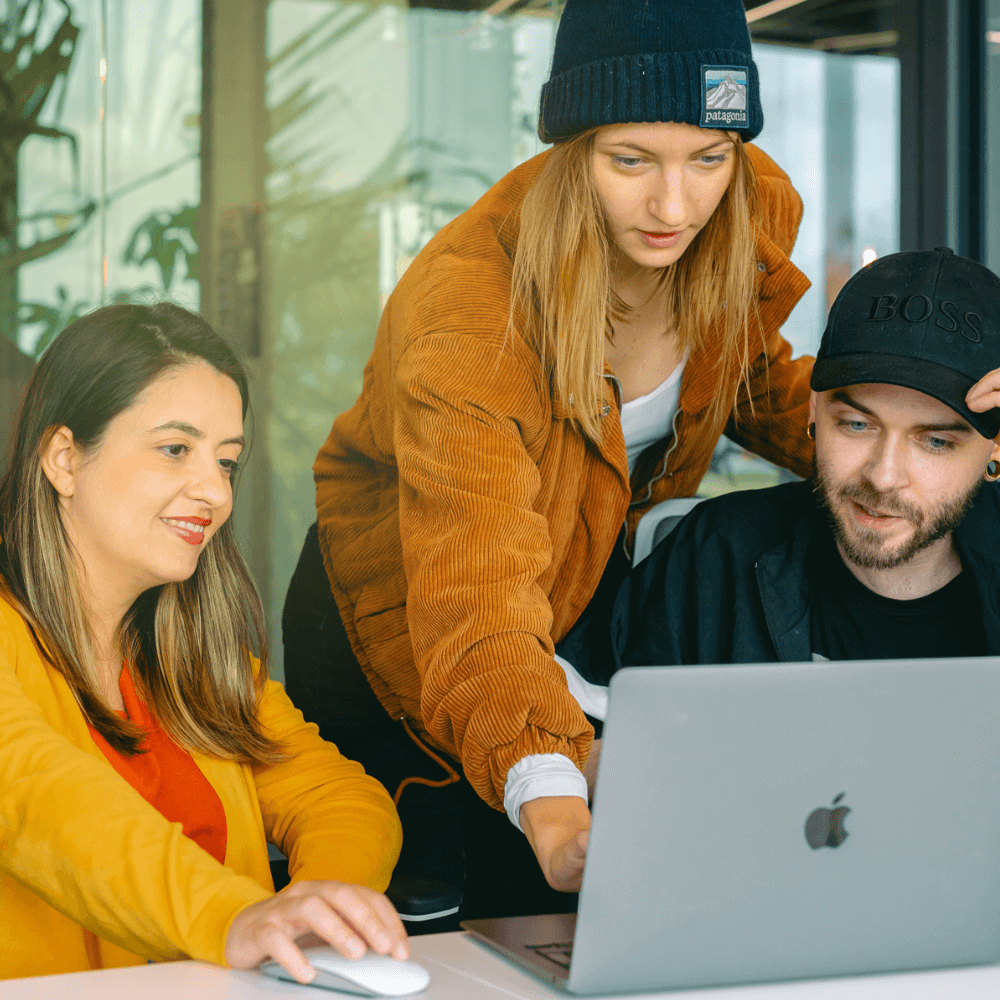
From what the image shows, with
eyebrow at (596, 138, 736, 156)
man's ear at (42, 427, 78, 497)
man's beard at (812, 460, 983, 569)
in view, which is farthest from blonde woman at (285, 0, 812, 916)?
man's ear at (42, 427, 78, 497)

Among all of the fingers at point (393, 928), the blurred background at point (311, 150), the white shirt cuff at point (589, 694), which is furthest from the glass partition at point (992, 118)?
the fingers at point (393, 928)

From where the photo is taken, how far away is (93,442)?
131 centimetres

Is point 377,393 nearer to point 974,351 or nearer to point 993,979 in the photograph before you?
point 974,351

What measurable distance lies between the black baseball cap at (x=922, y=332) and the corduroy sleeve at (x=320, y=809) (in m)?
0.74

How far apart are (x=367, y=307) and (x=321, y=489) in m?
1.06

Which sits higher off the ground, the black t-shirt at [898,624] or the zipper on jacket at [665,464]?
the zipper on jacket at [665,464]

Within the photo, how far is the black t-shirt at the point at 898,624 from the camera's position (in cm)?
147

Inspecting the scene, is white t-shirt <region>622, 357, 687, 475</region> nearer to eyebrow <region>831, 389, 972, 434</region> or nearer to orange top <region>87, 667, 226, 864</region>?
eyebrow <region>831, 389, 972, 434</region>

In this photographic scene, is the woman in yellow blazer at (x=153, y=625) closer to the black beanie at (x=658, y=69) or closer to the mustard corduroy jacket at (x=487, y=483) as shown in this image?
the mustard corduroy jacket at (x=487, y=483)

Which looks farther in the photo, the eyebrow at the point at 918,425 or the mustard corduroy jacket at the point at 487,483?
the eyebrow at the point at 918,425

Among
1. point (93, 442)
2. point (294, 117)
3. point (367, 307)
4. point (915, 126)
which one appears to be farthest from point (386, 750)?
point (915, 126)

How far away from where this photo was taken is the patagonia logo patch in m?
1.30

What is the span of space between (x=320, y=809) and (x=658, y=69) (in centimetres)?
91

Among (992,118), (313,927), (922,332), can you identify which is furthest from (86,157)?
(313,927)
